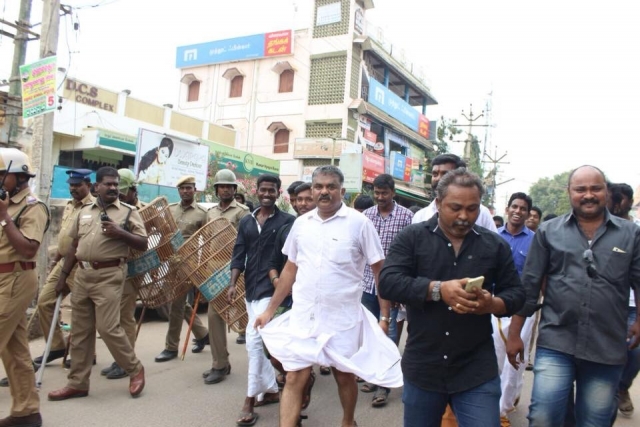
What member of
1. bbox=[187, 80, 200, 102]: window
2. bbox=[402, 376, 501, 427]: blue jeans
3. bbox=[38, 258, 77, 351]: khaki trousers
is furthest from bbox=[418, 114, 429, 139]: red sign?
bbox=[402, 376, 501, 427]: blue jeans

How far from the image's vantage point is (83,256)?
4.32 m

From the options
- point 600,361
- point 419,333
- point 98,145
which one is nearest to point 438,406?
point 419,333

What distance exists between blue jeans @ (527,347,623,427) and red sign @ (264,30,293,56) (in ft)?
88.7

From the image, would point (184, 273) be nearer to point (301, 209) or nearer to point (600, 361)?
point (301, 209)

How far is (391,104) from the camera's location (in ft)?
98.3

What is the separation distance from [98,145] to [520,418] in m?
15.6

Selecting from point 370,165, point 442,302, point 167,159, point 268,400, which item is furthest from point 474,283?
point 370,165

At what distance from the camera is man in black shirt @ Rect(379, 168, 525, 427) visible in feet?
7.57

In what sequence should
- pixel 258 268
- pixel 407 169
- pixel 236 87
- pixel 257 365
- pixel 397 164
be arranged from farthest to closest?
pixel 407 169
pixel 236 87
pixel 397 164
pixel 258 268
pixel 257 365

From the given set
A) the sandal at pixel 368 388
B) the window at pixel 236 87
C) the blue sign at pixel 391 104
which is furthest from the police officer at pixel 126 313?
the window at pixel 236 87

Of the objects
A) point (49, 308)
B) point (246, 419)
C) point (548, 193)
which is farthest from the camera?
point (548, 193)

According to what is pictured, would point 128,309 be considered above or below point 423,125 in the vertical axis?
below

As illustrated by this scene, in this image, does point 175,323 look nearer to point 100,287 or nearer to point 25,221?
point 100,287

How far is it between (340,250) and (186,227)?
320 centimetres
